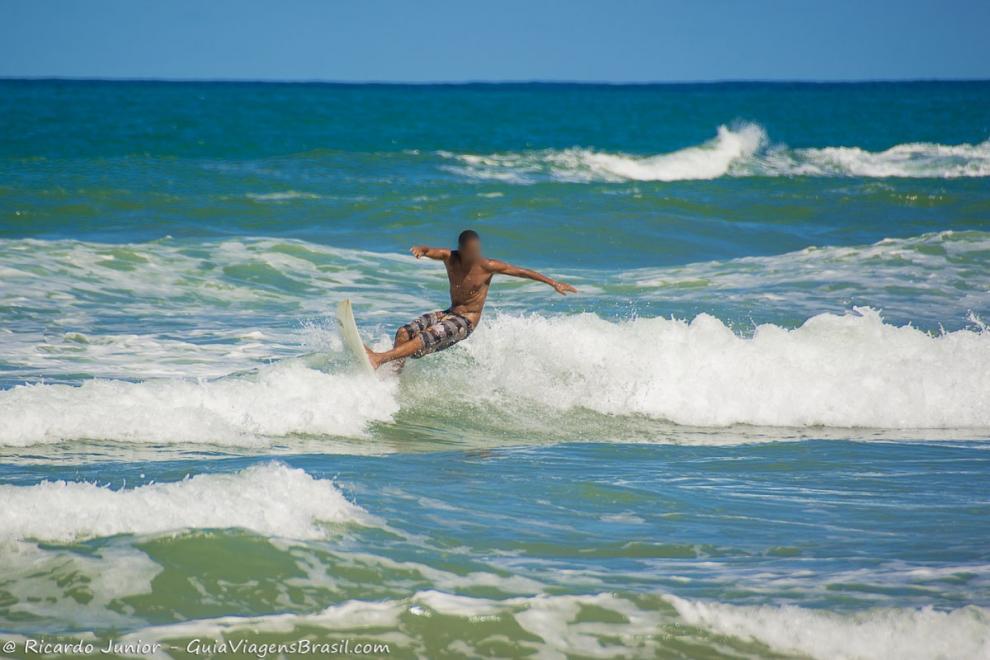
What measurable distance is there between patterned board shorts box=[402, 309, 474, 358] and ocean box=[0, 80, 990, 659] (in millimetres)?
445

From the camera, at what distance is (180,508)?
560 cm

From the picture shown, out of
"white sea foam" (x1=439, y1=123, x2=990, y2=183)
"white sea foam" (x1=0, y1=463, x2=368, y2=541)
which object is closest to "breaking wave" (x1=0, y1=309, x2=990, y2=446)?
"white sea foam" (x1=0, y1=463, x2=368, y2=541)

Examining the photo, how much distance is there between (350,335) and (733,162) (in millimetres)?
29902

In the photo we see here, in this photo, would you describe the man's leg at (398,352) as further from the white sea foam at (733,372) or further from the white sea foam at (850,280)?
the white sea foam at (850,280)

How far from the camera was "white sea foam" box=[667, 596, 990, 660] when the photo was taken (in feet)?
14.6

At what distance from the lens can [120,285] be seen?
1377 centimetres

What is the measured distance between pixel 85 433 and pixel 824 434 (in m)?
5.54

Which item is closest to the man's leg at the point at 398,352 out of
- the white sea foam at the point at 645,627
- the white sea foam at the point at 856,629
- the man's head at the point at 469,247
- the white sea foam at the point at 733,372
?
the white sea foam at the point at 733,372

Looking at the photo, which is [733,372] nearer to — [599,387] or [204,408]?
[599,387]

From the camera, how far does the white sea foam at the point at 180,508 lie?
5375 mm

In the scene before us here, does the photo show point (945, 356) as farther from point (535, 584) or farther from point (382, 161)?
point (382, 161)

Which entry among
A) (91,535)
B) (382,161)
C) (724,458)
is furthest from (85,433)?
(382,161)

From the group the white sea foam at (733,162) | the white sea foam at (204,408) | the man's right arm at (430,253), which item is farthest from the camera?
the white sea foam at (733,162)

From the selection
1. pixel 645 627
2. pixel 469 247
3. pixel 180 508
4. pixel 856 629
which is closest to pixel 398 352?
pixel 469 247
